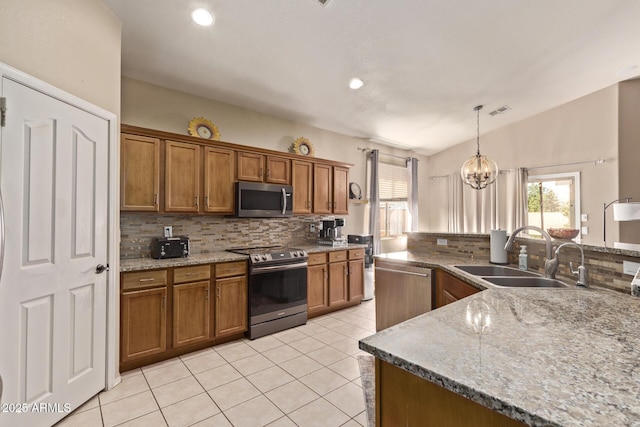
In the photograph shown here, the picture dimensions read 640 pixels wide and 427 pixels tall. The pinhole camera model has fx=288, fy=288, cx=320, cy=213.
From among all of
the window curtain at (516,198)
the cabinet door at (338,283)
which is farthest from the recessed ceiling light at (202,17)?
the window curtain at (516,198)


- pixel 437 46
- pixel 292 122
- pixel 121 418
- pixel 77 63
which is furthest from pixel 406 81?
pixel 121 418

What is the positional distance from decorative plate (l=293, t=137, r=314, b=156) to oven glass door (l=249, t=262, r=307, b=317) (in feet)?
5.64

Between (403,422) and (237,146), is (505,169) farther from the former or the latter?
(403,422)

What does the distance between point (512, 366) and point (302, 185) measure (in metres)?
3.49

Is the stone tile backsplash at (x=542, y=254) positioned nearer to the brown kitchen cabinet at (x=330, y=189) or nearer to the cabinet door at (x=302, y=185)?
the brown kitchen cabinet at (x=330, y=189)

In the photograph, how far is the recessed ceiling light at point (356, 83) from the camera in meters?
3.27

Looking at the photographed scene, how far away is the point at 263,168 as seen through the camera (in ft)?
12.0

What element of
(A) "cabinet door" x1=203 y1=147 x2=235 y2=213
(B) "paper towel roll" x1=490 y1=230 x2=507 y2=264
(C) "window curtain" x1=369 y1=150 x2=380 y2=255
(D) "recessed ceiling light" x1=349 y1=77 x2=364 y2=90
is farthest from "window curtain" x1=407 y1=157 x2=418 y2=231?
(A) "cabinet door" x1=203 y1=147 x2=235 y2=213

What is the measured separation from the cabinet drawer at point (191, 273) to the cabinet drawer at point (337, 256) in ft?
5.53

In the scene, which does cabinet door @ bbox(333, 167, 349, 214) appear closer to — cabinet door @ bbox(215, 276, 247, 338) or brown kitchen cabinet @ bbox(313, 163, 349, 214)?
brown kitchen cabinet @ bbox(313, 163, 349, 214)

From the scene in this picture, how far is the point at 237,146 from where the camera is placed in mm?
3400

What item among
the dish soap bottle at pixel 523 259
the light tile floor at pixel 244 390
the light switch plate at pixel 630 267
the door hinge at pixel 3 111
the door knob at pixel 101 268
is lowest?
the light tile floor at pixel 244 390

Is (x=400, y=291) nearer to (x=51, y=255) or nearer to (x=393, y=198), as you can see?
(x=51, y=255)

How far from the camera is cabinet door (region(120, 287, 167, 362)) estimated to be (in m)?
2.43
